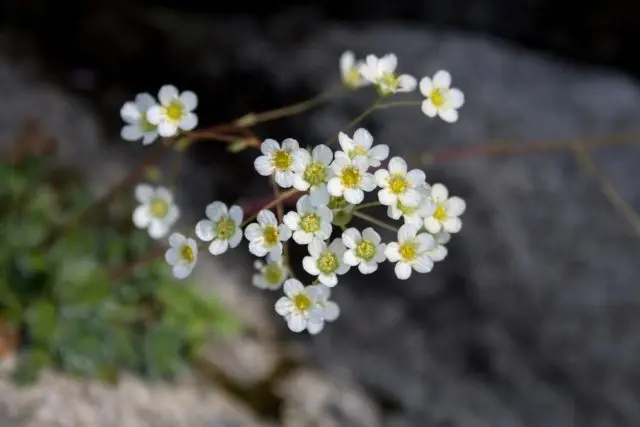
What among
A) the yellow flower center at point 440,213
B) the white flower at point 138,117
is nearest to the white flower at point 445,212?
the yellow flower center at point 440,213

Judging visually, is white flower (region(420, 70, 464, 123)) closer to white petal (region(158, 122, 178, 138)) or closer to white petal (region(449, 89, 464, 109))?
white petal (region(449, 89, 464, 109))

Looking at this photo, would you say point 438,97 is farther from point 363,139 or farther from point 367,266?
point 367,266

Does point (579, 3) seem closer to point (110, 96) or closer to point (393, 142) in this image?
point (393, 142)

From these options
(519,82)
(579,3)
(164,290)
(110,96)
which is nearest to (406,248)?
(164,290)

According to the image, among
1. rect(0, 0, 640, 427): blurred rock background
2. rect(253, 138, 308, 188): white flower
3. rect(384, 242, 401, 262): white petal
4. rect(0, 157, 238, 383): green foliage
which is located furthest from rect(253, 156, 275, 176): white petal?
rect(0, 0, 640, 427): blurred rock background

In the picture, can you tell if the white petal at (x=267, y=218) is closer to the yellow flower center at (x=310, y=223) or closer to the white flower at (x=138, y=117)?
the yellow flower center at (x=310, y=223)

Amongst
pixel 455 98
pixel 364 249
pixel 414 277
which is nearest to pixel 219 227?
pixel 364 249
